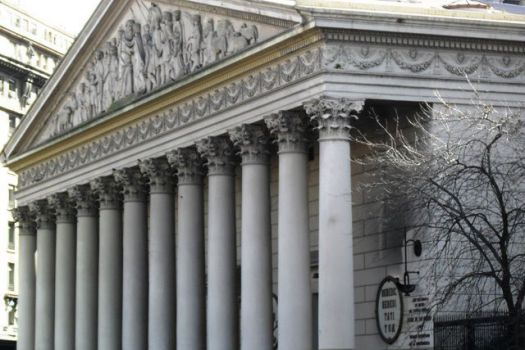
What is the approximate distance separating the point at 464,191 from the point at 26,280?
2973cm

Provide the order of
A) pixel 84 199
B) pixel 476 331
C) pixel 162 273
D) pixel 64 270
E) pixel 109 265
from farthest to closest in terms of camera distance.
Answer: pixel 64 270
pixel 84 199
pixel 109 265
pixel 162 273
pixel 476 331

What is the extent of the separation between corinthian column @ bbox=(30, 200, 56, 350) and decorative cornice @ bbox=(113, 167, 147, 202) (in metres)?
7.92

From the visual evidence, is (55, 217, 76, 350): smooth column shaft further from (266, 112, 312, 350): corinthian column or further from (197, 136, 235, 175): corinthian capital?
(266, 112, 312, 350): corinthian column

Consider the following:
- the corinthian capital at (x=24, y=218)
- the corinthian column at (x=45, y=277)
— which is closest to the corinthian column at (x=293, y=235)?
the corinthian column at (x=45, y=277)

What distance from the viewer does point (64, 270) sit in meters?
56.8

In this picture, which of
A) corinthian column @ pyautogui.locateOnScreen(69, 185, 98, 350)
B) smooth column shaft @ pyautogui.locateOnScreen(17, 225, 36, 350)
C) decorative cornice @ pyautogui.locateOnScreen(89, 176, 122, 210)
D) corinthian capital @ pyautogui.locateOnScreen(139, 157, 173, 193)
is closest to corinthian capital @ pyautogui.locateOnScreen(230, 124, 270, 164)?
corinthian capital @ pyautogui.locateOnScreen(139, 157, 173, 193)

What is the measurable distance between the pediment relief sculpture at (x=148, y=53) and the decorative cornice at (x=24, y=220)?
411 cm

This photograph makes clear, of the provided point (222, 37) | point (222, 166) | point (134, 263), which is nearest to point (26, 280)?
point (134, 263)

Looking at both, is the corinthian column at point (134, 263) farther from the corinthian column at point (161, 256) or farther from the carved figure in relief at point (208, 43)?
the carved figure in relief at point (208, 43)

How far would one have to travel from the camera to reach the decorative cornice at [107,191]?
5256 centimetres

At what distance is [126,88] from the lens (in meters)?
50.6

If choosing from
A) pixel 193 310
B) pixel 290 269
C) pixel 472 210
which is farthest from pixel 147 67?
pixel 472 210

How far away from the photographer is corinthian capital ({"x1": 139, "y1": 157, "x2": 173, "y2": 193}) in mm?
48781

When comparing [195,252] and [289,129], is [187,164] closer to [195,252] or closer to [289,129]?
[195,252]
